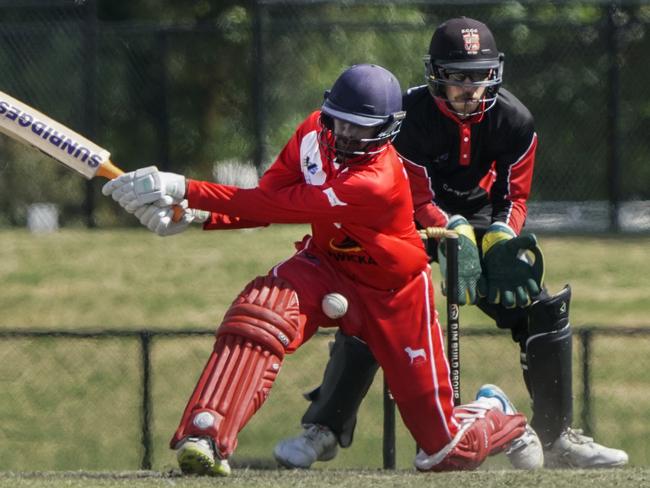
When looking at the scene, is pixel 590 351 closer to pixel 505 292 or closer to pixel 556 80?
pixel 505 292

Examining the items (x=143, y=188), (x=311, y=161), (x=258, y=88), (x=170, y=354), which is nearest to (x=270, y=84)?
(x=258, y=88)

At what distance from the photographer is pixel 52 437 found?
964 centimetres

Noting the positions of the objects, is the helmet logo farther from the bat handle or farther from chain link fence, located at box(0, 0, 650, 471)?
chain link fence, located at box(0, 0, 650, 471)

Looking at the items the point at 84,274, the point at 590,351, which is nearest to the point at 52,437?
the point at 590,351

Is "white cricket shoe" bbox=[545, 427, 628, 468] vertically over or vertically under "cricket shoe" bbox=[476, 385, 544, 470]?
under

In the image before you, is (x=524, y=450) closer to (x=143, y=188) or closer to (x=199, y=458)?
(x=199, y=458)

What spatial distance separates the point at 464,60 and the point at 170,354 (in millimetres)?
4488

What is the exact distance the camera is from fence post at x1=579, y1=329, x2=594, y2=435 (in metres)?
8.32

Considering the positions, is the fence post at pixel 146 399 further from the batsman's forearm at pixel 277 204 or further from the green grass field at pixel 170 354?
the batsman's forearm at pixel 277 204

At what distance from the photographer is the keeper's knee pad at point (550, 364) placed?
734 centimetres

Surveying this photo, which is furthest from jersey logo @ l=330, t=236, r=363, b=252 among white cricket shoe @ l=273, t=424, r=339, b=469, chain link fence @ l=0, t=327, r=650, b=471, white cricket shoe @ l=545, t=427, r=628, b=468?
chain link fence @ l=0, t=327, r=650, b=471

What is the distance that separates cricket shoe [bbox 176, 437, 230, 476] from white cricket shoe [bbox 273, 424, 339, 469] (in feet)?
3.52

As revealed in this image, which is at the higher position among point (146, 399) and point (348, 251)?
point (348, 251)

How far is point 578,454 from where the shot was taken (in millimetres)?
7488
